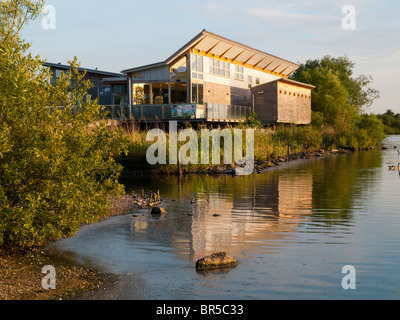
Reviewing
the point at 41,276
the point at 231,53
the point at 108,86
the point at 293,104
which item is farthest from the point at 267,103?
the point at 41,276

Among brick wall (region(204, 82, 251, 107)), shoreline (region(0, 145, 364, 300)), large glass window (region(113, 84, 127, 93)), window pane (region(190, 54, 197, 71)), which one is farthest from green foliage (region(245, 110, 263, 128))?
shoreline (region(0, 145, 364, 300))

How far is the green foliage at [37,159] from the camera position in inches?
390

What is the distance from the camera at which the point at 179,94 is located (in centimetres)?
4297

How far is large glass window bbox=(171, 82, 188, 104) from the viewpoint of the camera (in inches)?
1678

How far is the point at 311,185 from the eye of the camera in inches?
968

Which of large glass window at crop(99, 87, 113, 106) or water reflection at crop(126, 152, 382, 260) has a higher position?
large glass window at crop(99, 87, 113, 106)

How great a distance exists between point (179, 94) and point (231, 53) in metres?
7.87

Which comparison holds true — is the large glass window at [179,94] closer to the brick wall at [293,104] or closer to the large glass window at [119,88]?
the large glass window at [119,88]

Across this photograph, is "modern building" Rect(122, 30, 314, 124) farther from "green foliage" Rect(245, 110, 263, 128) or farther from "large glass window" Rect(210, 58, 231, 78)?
"green foliage" Rect(245, 110, 263, 128)

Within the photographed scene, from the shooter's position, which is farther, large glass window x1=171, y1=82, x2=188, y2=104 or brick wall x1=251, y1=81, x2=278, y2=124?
brick wall x1=251, y1=81, x2=278, y2=124

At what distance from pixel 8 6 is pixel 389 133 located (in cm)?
14300

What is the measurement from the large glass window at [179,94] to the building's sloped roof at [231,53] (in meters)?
2.58

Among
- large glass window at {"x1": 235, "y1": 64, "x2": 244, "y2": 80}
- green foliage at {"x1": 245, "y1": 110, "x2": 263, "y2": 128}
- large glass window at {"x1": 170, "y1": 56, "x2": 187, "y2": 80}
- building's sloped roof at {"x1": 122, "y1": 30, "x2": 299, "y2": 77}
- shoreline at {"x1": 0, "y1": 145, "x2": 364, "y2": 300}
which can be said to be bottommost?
shoreline at {"x1": 0, "y1": 145, "x2": 364, "y2": 300}

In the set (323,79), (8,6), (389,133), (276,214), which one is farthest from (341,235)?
(389,133)
